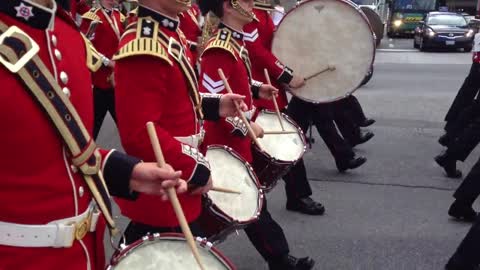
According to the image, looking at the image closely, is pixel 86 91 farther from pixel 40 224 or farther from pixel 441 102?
pixel 441 102

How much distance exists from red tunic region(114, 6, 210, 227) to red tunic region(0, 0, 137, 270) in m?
0.53

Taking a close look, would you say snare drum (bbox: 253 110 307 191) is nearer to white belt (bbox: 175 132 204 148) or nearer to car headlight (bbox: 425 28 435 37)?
white belt (bbox: 175 132 204 148)

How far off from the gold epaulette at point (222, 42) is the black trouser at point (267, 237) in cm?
83

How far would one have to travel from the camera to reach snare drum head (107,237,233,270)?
6.08 feet

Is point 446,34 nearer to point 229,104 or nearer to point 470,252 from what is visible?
point 470,252

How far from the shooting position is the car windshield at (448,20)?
1961 centimetres

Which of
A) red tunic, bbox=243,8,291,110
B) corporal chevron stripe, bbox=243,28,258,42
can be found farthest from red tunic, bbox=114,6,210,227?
corporal chevron stripe, bbox=243,28,258,42

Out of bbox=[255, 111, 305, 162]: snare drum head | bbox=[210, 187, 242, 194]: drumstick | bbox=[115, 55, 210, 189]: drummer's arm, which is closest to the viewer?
Answer: bbox=[115, 55, 210, 189]: drummer's arm

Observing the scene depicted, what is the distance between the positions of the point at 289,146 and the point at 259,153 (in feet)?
1.11

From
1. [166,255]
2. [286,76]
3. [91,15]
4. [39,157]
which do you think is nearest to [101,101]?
[91,15]

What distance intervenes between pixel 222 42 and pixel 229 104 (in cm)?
43

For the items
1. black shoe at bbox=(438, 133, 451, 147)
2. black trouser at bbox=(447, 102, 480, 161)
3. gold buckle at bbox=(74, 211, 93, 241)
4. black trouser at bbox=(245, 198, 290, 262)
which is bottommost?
black shoe at bbox=(438, 133, 451, 147)

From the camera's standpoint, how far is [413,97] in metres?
10.2

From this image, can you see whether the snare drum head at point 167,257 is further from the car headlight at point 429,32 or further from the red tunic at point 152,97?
the car headlight at point 429,32
